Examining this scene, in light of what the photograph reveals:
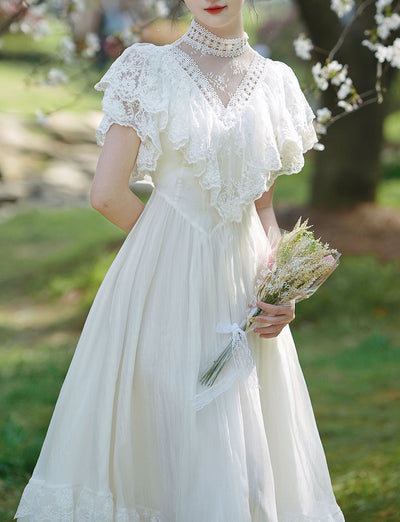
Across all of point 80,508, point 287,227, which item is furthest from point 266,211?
point 287,227

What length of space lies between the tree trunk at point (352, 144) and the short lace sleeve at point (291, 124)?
4954 mm

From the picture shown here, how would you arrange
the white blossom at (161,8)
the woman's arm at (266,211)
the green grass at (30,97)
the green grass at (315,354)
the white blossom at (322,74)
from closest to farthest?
the woman's arm at (266,211)
the white blossom at (322,74)
the green grass at (315,354)
the white blossom at (161,8)
the green grass at (30,97)

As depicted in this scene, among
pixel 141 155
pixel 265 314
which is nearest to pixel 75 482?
pixel 265 314

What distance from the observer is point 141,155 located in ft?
7.31

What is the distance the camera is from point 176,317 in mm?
2299

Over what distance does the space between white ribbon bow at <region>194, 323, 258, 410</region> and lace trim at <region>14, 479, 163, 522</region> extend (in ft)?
1.39

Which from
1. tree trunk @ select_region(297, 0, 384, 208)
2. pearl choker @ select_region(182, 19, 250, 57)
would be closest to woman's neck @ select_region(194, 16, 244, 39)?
pearl choker @ select_region(182, 19, 250, 57)

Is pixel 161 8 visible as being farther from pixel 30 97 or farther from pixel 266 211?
pixel 30 97

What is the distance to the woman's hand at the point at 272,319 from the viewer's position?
2.28 m

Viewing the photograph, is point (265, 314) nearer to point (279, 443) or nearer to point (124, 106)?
point (279, 443)

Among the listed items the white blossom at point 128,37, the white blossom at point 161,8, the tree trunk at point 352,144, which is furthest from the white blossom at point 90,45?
the tree trunk at point 352,144

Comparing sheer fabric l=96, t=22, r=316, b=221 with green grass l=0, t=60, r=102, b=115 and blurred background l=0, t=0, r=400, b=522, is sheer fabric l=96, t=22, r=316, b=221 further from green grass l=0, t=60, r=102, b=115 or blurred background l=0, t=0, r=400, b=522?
green grass l=0, t=60, r=102, b=115

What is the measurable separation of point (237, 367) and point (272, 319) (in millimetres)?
178

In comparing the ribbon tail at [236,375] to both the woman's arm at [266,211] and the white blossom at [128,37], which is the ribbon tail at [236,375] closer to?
the woman's arm at [266,211]
